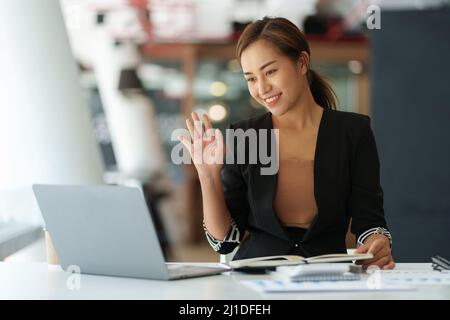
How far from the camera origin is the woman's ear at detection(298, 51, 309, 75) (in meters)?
2.48

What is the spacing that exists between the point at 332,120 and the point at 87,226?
0.88 m

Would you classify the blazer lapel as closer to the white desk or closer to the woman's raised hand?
the woman's raised hand

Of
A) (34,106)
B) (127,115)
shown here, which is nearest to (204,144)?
(34,106)

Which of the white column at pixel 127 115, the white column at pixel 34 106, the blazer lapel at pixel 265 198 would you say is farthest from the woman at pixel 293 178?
the white column at pixel 127 115

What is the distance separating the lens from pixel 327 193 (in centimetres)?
238

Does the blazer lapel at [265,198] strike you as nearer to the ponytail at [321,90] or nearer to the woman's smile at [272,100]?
the woman's smile at [272,100]

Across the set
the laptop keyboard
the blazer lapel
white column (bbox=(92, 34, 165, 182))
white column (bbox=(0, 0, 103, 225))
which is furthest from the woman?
white column (bbox=(92, 34, 165, 182))

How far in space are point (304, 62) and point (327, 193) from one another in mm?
413

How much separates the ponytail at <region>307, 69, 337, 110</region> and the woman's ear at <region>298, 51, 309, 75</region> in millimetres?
86

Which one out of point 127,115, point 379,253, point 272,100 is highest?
point 272,100

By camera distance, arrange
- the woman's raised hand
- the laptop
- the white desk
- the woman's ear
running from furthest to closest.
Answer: the woman's ear → the woman's raised hand → the laptop → the white desk

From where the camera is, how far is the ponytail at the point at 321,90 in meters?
2.60

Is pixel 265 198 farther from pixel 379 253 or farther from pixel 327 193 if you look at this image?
pixel 379 253
